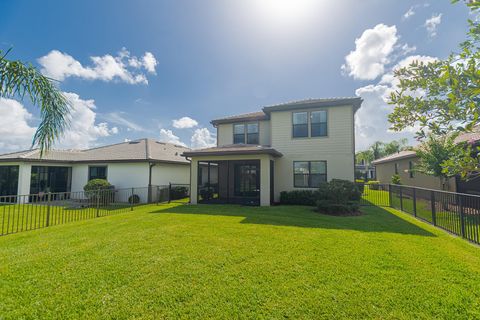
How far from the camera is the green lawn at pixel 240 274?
2.81m

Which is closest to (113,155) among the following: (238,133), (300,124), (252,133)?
(238,133)

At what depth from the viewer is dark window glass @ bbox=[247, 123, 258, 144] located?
1431 centimetres

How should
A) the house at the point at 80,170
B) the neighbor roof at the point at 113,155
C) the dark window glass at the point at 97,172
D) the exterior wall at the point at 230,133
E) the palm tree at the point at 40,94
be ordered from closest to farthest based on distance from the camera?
the palm tree at the point at 40,94, the exterior wall at the point at 230,133, the house at the point at 80,170, the neighbor roof at the point at 113,155, the dark window glass at the point at 97,172

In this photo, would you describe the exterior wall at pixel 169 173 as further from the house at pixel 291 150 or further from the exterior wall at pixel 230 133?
the exterior wall at pixel 230 133

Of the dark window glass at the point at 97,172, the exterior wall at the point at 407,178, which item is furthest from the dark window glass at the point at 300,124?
the dark window glass at the point at 97,172

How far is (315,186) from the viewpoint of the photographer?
12.4 metres

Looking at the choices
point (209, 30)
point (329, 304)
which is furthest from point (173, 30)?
point (329, 304)

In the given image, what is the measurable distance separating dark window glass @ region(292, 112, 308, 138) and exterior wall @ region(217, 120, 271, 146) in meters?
1.89

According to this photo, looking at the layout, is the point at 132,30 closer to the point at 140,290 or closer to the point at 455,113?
the point at 140,290

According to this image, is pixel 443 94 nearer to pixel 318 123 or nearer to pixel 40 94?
pixel 40 94

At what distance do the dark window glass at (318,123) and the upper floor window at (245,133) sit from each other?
12.4 feet

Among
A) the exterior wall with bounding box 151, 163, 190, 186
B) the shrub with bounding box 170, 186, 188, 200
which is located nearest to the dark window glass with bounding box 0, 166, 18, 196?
the exterior wall with bounding box 151, 163, 190, 186

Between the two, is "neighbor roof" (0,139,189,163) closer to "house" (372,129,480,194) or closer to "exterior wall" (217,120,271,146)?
"exterior wall" (217,120,271,146)

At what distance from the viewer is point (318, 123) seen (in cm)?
1253
